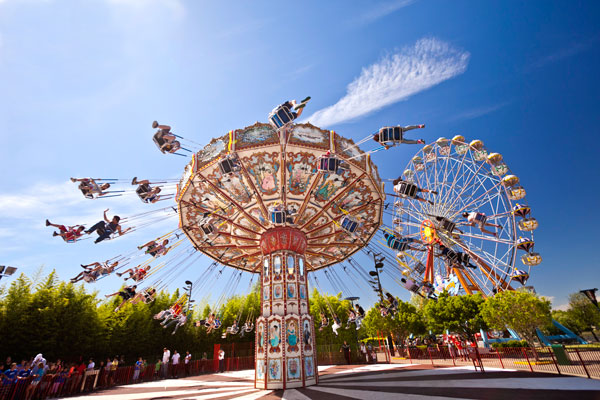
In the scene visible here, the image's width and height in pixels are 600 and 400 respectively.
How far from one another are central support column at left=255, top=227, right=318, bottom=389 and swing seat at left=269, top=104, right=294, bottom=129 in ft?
22.6

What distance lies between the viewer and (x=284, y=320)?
1293cm

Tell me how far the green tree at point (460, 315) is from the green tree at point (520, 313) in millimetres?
3160

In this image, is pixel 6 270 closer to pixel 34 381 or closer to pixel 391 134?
pixel 34 381

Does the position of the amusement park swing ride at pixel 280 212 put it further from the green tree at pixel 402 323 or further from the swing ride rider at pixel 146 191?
the green tree at pixel 402 323

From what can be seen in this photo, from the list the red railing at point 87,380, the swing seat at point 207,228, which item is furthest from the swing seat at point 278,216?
the red railing at point 87,380

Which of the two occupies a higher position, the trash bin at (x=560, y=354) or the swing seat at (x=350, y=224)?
the swing seat at (x=350, y=224)

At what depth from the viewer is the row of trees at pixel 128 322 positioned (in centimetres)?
1598

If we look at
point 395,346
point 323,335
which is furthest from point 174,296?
point 395,346

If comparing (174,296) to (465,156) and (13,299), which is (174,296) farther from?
(465,156)

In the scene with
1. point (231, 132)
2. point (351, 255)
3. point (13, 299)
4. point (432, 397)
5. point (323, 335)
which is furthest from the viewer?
point (323, 335)

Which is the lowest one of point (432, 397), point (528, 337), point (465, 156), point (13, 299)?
point (432, 397)

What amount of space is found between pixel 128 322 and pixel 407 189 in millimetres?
23344

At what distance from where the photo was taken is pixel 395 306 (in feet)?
55.2

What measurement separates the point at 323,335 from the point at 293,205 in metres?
25.5
